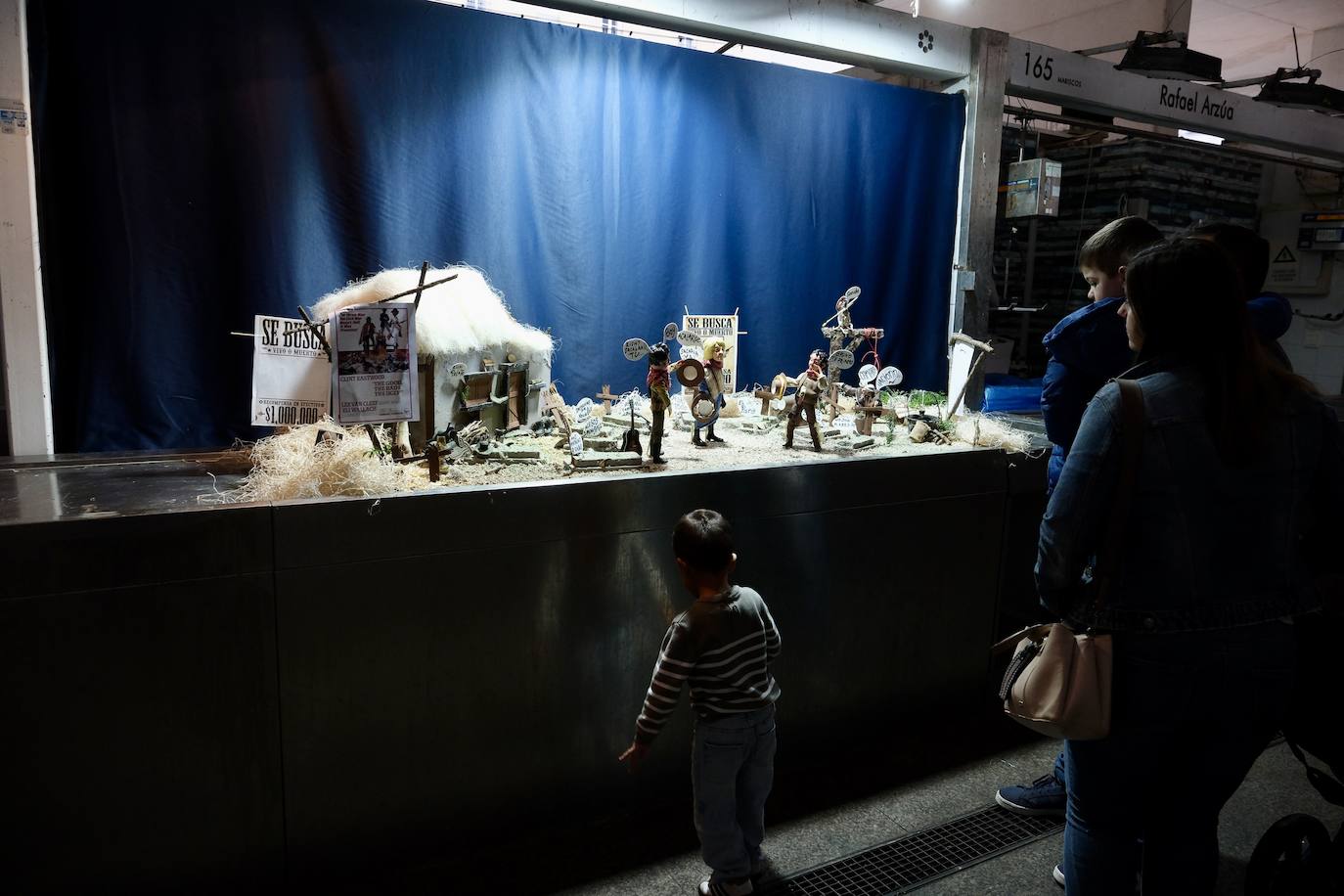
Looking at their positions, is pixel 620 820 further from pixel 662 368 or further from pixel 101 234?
pixel 101 234

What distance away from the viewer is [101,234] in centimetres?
267

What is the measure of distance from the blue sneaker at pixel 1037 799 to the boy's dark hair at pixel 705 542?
1.38 meters

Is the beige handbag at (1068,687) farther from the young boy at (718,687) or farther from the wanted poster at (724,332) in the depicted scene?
the wanted poster at (724,332)

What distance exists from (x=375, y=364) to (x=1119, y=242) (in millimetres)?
1866

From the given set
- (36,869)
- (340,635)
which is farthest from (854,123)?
(36,869)

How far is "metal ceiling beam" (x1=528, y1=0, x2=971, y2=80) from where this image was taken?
332 cm

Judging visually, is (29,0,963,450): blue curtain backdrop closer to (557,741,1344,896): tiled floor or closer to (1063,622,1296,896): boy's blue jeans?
(557,741,1344,896): tiled floor

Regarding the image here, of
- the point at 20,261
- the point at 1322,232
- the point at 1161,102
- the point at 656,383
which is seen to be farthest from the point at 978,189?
the point at 1322,232

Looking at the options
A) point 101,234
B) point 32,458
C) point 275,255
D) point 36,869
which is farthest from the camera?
point 275,255

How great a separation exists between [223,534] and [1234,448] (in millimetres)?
1977

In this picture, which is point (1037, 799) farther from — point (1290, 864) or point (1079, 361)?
point (1079, 361)

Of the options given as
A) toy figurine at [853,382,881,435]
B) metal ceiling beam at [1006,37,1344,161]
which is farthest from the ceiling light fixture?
toy figurine at [853,382,881,435]

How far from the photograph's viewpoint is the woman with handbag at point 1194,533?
1.44 metres

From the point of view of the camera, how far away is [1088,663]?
1496mm
